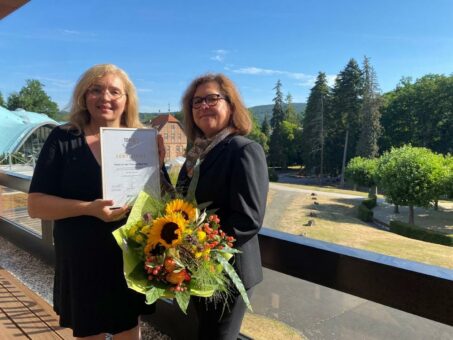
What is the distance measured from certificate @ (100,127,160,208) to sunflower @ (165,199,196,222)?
212 mm

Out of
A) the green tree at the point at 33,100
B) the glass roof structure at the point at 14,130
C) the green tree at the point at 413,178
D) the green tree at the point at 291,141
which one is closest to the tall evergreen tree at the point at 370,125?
the green tree at the point at 291,141

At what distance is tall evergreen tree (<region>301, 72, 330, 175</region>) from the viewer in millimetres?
55062

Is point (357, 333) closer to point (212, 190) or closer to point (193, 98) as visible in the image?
point (212, 190)

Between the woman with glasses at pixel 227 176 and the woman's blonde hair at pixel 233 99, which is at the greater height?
the woman's blonde hair at pixel 233 99

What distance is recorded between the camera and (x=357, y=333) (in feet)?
5.57

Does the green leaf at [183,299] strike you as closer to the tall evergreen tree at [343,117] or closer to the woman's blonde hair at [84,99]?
the woman's blonde hair at [84,99]

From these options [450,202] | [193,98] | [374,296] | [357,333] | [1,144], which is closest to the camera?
[374,296]

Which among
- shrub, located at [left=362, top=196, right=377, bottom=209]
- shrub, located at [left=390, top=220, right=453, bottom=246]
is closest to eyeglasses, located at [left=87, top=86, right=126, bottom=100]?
shrub, located at [left=390, top=220, right=453, bottom=246]

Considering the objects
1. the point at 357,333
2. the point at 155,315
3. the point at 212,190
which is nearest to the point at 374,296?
the point at 357,333

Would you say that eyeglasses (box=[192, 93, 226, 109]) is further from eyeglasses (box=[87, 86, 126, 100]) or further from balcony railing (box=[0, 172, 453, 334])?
balcony railing (box=[0, 172, 453, 334])

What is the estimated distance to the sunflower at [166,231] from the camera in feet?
3.56

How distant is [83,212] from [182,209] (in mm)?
474

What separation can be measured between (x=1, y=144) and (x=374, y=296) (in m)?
34.5

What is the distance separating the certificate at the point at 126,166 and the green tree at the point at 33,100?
201 feet
